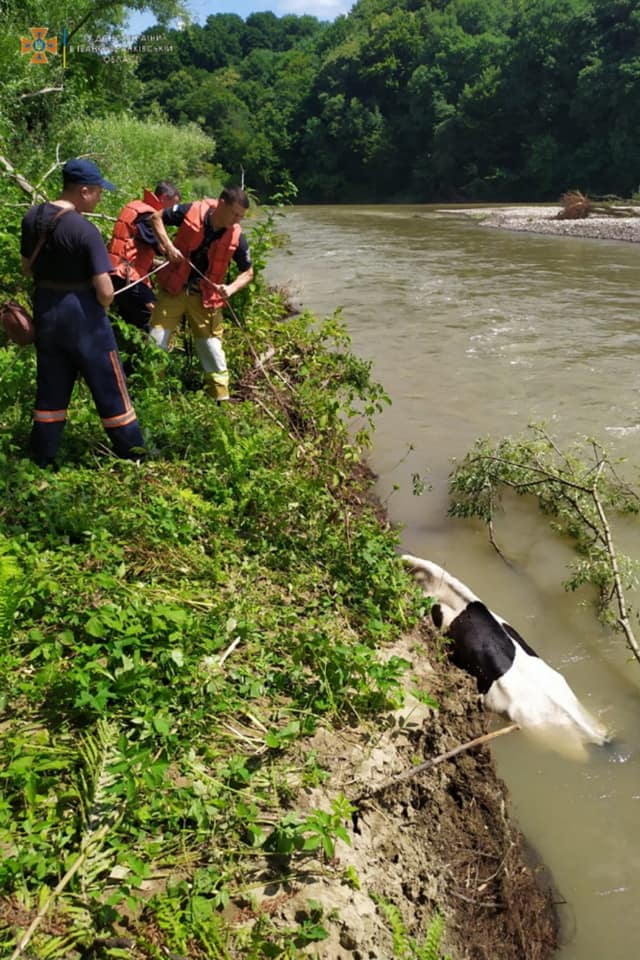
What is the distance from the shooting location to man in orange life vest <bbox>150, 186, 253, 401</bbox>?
513 cm

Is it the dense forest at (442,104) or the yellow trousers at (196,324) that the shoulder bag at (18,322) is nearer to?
the yellow trousers at (196,324)

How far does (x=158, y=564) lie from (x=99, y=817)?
4.91ft

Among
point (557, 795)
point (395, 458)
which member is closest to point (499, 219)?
point (395, 458)

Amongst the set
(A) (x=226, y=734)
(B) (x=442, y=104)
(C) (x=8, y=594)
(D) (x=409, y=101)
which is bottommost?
(A) (x=226, y=734)

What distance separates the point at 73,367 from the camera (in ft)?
13.5

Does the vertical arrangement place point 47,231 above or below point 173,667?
above

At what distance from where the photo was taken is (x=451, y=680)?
3.59 meters

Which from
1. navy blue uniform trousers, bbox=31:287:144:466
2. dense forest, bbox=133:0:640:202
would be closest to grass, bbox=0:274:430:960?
navy blue uniform trousers, bbox=31:287:144:466

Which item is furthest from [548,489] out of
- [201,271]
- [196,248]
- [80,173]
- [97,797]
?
[97,797]

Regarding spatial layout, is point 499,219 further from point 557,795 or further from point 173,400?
point 557,795

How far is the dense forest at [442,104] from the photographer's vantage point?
42.9 metres

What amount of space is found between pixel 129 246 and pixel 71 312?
2.09 m

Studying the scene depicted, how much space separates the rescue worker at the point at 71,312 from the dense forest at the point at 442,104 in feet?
119

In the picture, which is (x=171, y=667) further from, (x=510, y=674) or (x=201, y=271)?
(x=201, y=271)
